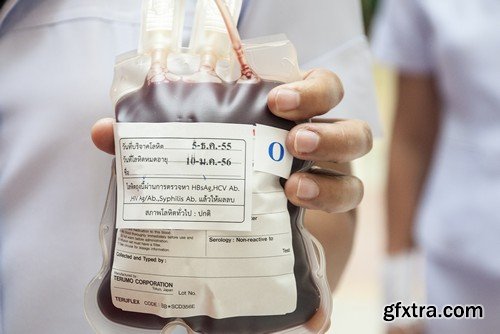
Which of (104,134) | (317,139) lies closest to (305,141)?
(317,139)

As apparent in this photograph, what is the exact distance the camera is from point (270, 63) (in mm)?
432

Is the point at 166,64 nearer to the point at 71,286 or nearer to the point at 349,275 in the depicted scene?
the point at 71,286

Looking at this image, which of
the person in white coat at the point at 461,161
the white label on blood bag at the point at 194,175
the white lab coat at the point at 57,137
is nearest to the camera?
the white label on blood bag at the point at 194,175

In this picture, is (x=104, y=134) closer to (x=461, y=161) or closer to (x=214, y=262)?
(x=214, y=262)

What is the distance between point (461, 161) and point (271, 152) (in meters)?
0.56

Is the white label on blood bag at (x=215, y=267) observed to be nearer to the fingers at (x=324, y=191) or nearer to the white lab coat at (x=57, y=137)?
the fingers at (x=324, y=191)

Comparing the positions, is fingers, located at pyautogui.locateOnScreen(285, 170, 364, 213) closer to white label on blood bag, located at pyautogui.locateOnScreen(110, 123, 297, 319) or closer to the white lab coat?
white label on blood bag, located at pyautogui.locateOnScreen(110, 123, 297, 319)

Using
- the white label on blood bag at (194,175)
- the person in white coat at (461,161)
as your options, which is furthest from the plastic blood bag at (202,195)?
the person in white coat at (461,161)

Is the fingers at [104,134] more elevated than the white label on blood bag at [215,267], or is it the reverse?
the fingers at [104,134]

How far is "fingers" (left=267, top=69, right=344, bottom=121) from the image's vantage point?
0.41 m

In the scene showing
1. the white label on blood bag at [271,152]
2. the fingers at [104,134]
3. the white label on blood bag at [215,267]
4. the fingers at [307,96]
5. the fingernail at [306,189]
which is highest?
the fingers at [307,96]

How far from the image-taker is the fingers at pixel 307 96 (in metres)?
0.41

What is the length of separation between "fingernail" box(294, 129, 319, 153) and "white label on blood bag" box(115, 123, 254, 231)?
1.1 inches

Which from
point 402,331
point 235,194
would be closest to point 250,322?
point 235,194
